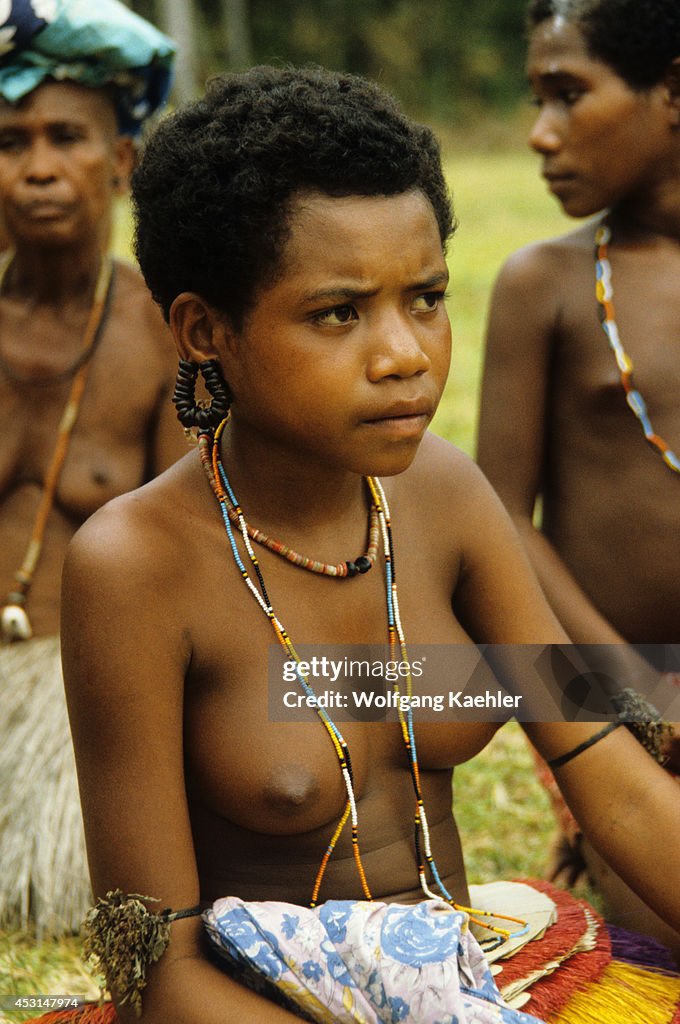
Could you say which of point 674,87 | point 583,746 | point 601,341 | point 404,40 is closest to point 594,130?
point 674,87

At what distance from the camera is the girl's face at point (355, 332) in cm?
190

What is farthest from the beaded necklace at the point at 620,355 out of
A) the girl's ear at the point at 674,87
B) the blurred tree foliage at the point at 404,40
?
the blurred tree foliage at the point at 404,40

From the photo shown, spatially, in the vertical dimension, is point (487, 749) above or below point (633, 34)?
below

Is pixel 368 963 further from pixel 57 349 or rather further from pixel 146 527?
pixel 57 349

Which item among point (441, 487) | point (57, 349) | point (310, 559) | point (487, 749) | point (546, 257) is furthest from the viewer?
point (487, 749)

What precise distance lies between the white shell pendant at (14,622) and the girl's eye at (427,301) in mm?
1894

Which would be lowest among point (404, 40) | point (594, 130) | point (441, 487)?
point (441, 487)

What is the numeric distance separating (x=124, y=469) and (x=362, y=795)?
1.64m

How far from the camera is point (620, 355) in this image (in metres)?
3.03

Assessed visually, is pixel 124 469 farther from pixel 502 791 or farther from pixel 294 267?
pixel 294 267

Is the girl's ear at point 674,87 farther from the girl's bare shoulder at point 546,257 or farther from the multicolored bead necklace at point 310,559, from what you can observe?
the multicolored bead necklace at point 310,559

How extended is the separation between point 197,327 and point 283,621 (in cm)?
44

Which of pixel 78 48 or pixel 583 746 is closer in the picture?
pixel 583 746

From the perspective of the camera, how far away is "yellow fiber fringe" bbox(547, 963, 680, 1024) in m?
2.11
